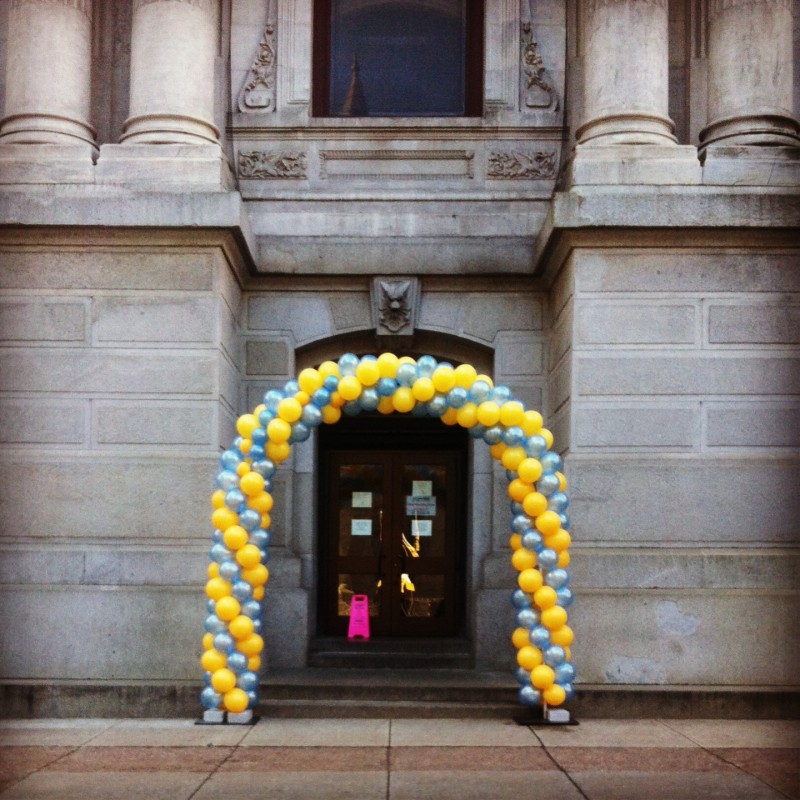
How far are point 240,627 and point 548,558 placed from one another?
3.00 m

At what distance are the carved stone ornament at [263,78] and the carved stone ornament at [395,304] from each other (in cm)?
275

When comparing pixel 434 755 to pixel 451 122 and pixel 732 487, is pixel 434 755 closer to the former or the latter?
pixel 732 487

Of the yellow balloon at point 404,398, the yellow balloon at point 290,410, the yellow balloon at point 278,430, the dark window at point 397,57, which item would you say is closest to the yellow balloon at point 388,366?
the yellow balloon at point 404,398

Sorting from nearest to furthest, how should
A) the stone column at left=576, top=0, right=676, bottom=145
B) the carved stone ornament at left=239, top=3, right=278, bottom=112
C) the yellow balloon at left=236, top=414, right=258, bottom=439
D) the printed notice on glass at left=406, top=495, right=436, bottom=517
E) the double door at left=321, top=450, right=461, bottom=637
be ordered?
the yellow balloon at left=236, top=414, right=258, bottom=439, the stone column at left=576, top=0, right=676, bottom=145, the carved stone ornament at left=239, top=3, right=278, bottom=112, the double door at left=321, top=450, right=461, bottom=637, the printed notice on glass at left=406, top=495, right=436, bottom=517

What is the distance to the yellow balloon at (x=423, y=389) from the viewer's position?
34.5ft

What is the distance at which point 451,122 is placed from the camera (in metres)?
14.0

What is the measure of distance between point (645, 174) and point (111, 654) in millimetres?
7776

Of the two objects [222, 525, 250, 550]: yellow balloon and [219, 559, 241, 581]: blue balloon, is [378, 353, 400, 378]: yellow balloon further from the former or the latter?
[219, 559, 241, 581]: blue balloon

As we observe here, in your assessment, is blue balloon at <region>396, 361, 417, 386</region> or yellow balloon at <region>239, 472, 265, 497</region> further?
yellow balloon at <region>239, 472, 265, 497</region>

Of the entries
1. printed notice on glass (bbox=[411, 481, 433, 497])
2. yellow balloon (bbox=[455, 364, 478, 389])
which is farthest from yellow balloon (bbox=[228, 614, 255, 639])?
printed notice on glass (bbox=[411, 481, 433, 497])

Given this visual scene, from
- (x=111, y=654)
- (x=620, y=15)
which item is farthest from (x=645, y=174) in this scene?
(x=111, y=654)

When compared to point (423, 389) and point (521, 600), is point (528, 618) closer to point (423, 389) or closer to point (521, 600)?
point (521, 600)

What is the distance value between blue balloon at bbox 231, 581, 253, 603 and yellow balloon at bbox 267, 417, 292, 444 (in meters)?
1.39

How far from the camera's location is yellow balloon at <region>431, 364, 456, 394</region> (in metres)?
10.5
